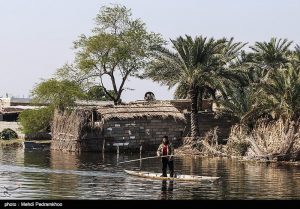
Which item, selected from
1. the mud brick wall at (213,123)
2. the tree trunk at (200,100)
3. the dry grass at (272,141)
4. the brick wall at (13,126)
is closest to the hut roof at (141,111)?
the mud brick wall at (213,123)

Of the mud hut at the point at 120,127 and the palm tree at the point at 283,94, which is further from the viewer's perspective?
the mud hut at the point at 120,127

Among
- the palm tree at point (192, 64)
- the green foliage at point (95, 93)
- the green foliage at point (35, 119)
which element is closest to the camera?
the palm tree at point (192, 64)

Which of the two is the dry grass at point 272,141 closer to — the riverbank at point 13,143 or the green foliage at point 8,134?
the riverbank at point 13,143

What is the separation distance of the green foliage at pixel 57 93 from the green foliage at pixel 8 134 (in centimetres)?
576

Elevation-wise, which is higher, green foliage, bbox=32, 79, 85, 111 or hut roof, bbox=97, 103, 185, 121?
green foliage, bbox=32, 79, 85, 111

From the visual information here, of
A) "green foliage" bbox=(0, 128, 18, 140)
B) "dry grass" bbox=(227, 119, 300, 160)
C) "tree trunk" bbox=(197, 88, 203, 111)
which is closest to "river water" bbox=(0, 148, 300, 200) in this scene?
"dry grass" bbox=(227, 119, 300, 160)

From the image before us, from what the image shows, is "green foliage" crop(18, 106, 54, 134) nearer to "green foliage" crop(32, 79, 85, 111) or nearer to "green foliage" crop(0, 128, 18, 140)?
"green foliage" crop(32, 79, 85, 111)

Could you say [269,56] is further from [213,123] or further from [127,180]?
[127,180]

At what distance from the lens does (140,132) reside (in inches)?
2157

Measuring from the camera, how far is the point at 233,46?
59156mm

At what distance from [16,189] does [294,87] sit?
25740 mm

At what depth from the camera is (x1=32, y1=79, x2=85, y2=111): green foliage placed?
6119 centimetres

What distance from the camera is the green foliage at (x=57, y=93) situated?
6119 centimetres

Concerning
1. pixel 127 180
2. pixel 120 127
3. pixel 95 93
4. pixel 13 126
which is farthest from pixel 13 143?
pixel 127 180
